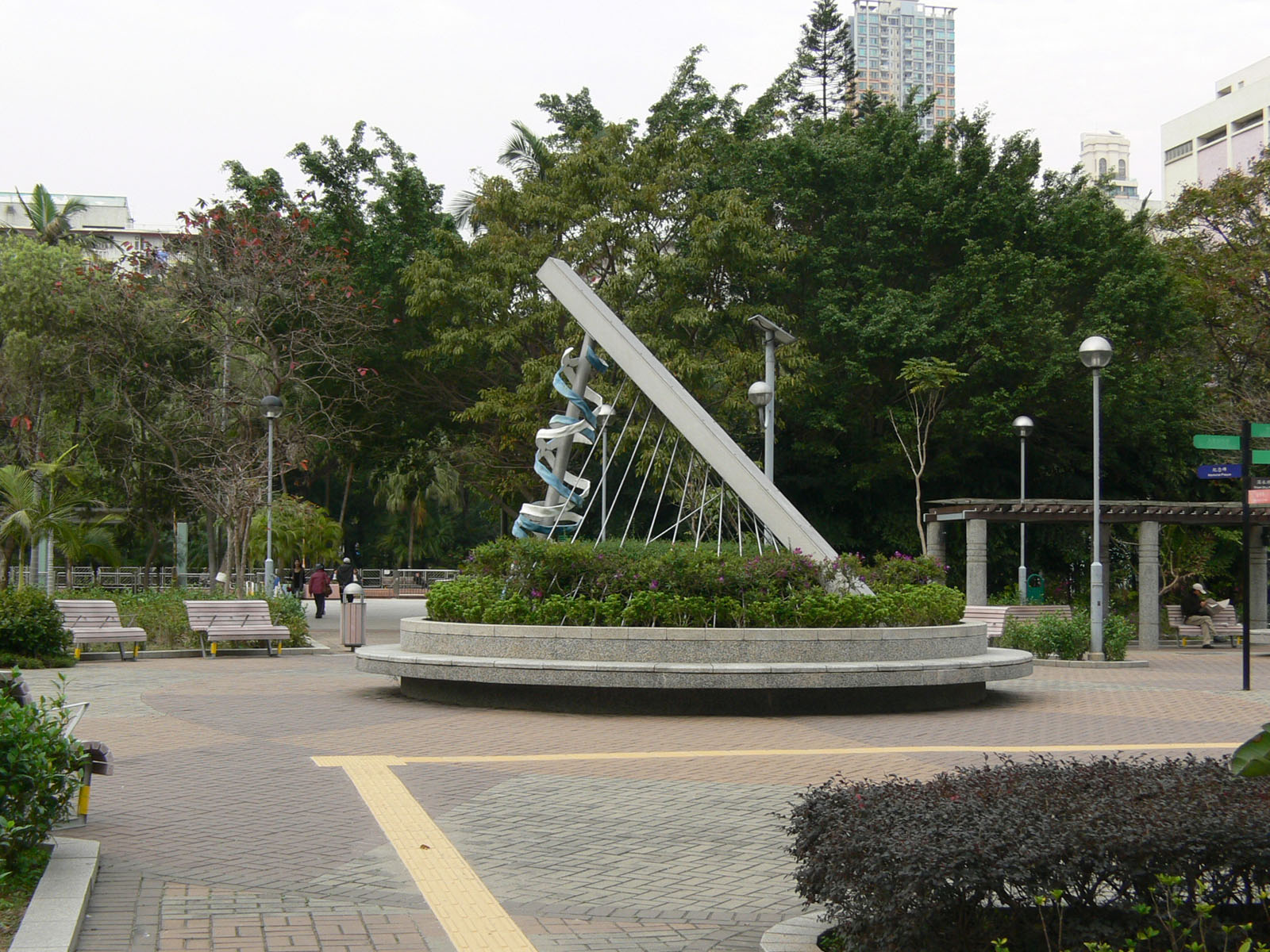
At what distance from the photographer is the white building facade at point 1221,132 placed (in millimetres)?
79250

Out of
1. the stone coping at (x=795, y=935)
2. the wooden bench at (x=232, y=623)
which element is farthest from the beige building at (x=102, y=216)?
the stone coping at (x=795, y=935)

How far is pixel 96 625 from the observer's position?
1906 centimetres

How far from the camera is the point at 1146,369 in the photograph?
30.5 meters

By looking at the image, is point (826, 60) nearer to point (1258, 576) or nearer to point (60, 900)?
point (1258, 576)

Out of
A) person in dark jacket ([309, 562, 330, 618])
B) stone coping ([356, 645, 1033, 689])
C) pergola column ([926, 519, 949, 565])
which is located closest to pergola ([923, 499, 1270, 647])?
pergola column ([926, 519, 949, 565])

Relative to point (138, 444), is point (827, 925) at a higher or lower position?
lower

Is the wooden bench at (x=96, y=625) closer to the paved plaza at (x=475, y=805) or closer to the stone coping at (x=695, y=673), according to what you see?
the paved plaza at (x=475, y=805)

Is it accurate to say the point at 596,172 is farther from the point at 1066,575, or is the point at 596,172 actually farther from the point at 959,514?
the point at 1066,575

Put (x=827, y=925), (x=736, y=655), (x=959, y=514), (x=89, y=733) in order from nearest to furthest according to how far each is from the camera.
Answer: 1. (x=827, y=925)
2. (x=89, y=733)
3. (x=736, y=655)
4. (x=959, y=514)

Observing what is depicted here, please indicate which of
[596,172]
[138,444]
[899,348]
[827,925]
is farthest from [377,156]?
[827,925]

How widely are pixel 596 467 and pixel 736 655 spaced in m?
22.8

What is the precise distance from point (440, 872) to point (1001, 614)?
1754 centimetres

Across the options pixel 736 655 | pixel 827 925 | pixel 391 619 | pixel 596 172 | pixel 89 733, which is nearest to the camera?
pixel 827 925

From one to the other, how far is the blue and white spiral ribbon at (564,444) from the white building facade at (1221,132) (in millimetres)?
69931
